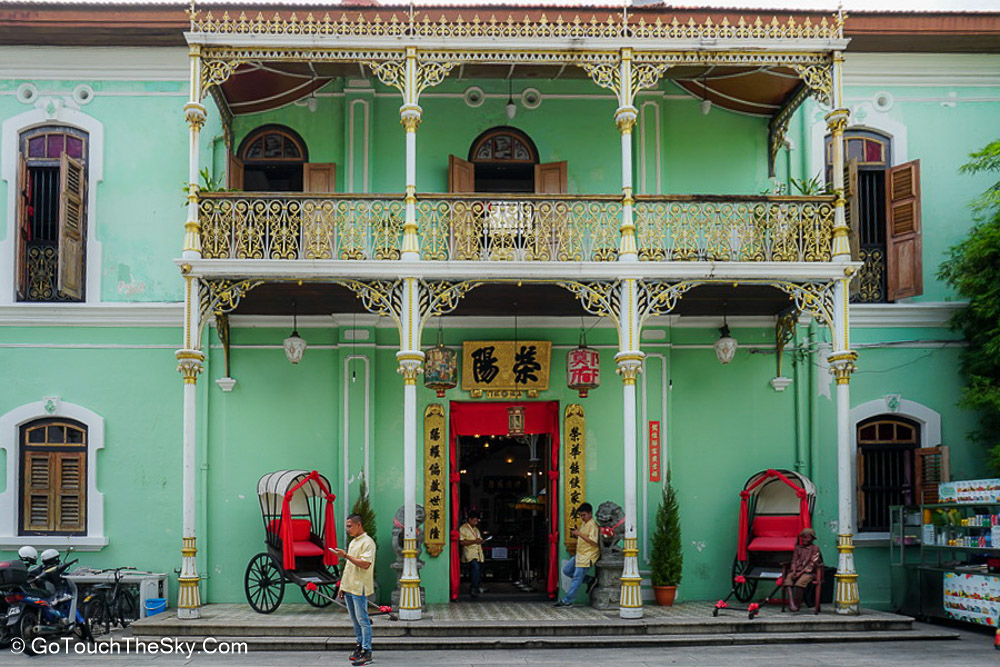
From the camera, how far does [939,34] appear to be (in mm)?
15695

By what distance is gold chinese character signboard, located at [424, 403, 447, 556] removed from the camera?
15305mm

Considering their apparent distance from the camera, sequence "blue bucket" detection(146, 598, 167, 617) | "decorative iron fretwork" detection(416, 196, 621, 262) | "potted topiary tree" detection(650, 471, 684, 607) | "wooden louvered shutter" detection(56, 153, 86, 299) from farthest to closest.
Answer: "wooden louvered shutter" detection(56, 153, 86, 299), "potted topiary tree" detection(650, 471, 684, 607), "blue bucket" detection(146, 598, 167, 617), "decorative iron fretwork" detection(416, 196, 621, 262)

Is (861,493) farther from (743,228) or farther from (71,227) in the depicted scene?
(71,227)

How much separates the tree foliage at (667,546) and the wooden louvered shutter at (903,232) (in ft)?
14.7

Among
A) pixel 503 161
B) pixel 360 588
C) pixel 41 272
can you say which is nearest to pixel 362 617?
pixel 360 588

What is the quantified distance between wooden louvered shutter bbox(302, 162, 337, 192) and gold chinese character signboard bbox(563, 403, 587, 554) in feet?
15.3

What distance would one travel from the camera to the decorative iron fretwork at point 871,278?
52.3ft

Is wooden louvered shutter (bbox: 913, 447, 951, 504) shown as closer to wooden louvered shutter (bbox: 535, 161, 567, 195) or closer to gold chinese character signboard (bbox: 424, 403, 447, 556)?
wooden louvered shutter (bbox: 535, 161, 567, 195)

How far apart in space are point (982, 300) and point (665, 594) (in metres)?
5.93

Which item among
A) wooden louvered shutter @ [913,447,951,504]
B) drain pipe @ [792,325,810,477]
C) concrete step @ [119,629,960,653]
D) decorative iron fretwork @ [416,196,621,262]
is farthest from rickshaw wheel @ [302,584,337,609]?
wooden louvered shutter @ [913,447,951,504]

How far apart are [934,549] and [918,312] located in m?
3.40

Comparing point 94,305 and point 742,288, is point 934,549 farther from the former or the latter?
point 94,305

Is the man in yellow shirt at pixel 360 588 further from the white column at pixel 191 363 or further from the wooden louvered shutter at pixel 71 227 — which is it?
the wooden louvered shutter at pixel 71 227

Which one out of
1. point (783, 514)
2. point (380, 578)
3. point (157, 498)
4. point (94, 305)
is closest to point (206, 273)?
point (94, 305)
